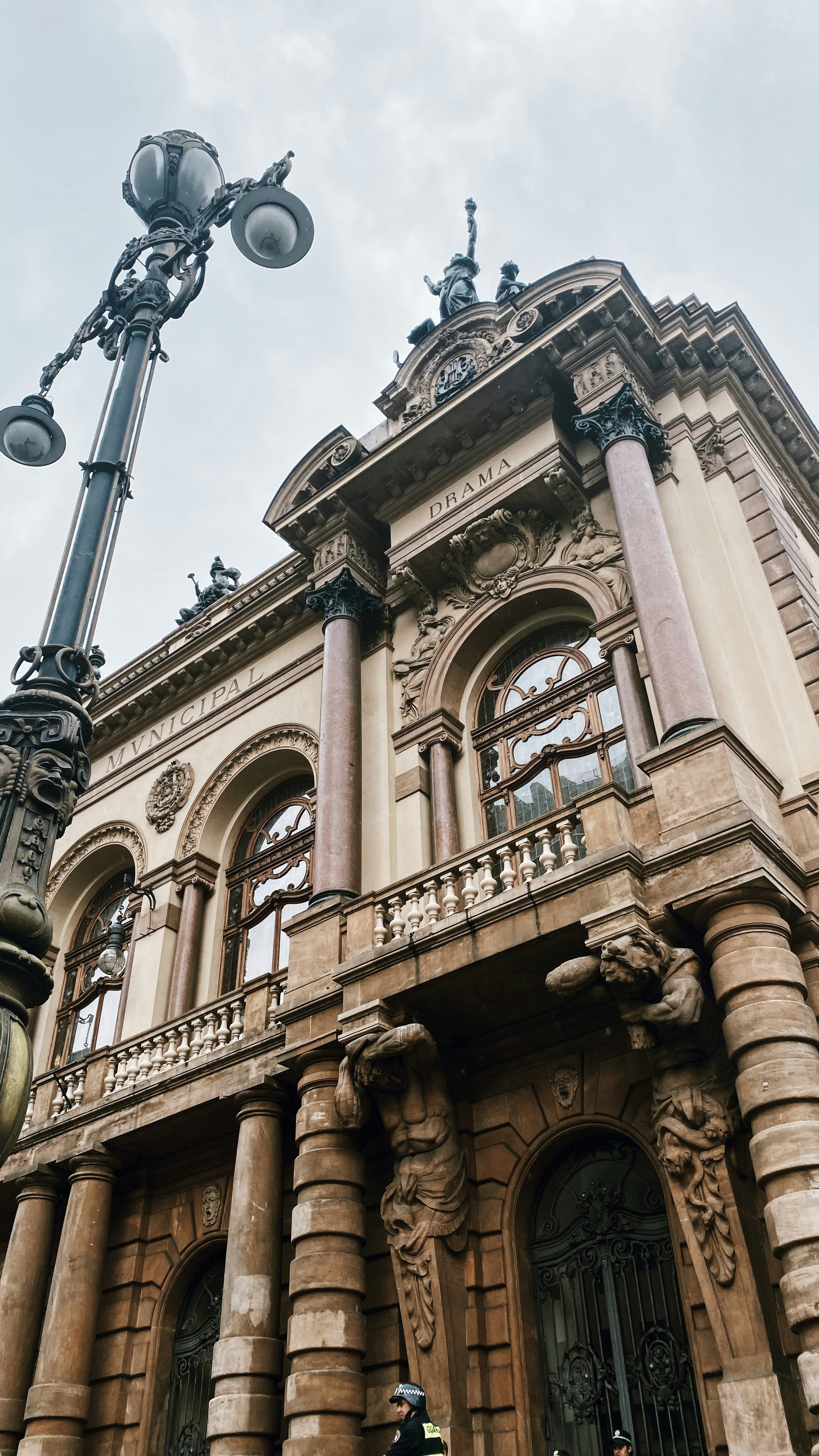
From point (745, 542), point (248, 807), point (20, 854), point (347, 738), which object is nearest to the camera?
point (20, 854)

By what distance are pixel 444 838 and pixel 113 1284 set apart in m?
7.65

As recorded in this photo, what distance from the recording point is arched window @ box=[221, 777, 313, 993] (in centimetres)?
1900

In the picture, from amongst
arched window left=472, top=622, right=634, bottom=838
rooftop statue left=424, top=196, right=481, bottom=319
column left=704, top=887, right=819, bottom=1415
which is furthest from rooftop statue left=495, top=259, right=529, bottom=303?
column left=704, top=887, right=819, bottom=1415

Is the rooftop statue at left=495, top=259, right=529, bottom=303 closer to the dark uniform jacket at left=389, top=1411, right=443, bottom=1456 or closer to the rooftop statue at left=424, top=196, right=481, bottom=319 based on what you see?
the rooftop statue at left=424, top=196, right=481, bottom=319

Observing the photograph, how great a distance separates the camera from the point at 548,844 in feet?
→ 42.4

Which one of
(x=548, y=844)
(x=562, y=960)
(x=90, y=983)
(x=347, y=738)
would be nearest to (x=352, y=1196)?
(x=562, y=960)

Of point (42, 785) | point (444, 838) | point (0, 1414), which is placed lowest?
point (0, 1414)

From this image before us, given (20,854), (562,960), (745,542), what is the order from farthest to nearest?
(745,542)
(562,960)
(20,854)

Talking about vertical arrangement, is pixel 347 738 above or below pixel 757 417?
below

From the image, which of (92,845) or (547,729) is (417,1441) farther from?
(92,845)

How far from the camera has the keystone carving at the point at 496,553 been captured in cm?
1756

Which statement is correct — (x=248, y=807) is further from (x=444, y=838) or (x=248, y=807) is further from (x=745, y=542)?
(x=745, y=542)

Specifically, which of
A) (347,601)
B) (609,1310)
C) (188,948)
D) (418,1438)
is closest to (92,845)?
(188,948)

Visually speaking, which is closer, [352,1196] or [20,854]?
[20,854]
